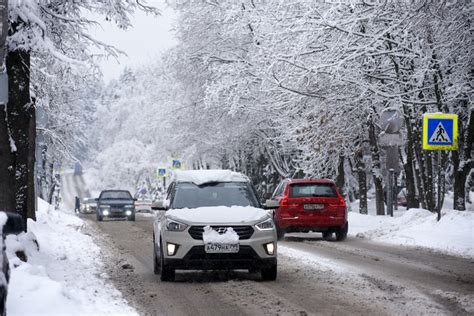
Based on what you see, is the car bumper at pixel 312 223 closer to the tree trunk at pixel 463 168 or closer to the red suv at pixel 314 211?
the red suv at pixel 314 211

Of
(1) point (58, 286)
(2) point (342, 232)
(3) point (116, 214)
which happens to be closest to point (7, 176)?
(1) point (58, 286)

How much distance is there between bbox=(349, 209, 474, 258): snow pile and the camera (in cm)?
2102

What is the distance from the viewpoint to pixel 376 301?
10.9m

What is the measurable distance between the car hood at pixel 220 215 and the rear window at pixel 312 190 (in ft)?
36.7

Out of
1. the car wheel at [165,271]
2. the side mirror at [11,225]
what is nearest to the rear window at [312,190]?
the car wheel at [165,271]

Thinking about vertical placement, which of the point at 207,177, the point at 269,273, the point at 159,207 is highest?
the point at 207,177

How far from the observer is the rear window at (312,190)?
25156 millimetres

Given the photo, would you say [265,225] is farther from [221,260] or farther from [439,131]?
[439,131]

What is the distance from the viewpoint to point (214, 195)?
48.2 ft

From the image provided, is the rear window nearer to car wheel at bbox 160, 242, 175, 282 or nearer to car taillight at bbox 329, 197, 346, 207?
car taillight at bbox 329, 197, 346, 207

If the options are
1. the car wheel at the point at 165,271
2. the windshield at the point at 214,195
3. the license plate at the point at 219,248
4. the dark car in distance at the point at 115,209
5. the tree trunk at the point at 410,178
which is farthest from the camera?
the dark car in distance at the point at 115,209

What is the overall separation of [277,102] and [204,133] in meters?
19.0

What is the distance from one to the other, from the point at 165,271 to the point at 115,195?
34402mm

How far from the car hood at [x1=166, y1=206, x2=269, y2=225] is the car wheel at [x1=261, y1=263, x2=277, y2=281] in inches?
28.5
